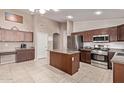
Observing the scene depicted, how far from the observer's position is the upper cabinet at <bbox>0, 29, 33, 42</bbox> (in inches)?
226

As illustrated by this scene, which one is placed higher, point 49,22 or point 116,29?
point 49,22

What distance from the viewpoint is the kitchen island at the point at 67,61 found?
13.3 feet

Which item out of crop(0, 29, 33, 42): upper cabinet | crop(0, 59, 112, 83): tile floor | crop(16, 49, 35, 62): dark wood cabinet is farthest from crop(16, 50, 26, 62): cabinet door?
crop(0, 59, 112, 83): tile floor

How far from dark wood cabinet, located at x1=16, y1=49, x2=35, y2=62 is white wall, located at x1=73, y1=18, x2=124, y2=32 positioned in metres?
3.47

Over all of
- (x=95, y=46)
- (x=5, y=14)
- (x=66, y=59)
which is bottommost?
(x=66, y=59)

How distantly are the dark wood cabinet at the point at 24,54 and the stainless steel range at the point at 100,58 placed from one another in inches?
147

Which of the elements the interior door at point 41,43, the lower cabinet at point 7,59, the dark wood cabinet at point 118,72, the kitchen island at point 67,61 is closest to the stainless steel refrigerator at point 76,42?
the interior door at point 41,43
